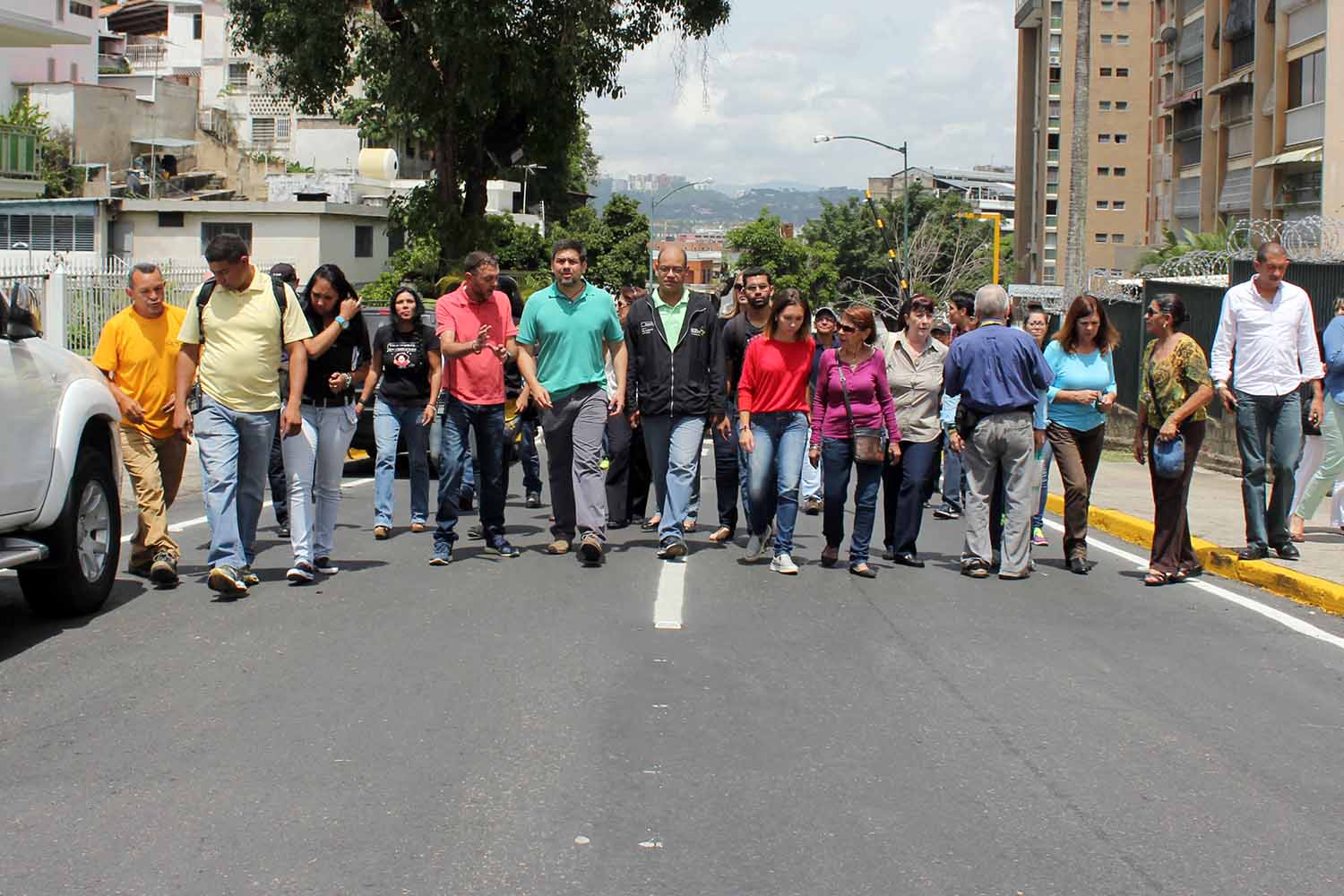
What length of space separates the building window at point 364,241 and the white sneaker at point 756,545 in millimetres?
34459

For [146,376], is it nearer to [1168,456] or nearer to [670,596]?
[670,596]

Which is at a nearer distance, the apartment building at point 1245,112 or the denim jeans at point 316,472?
the denim jeans at point 316,472

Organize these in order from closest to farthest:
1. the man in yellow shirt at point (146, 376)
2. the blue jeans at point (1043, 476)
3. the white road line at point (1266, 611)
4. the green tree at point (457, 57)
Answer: the white road line at point (1266, 611), the man in yellow shirt at point (146, 376), the blue jeans at point (1043, 476), the green tree at point (457, 57)

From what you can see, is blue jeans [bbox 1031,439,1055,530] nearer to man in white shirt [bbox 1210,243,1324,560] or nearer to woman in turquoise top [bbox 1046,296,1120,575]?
woman in turquoise top [bbox 1046,296,1120,575]

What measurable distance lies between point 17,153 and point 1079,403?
30.5m

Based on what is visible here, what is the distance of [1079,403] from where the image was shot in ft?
34.8

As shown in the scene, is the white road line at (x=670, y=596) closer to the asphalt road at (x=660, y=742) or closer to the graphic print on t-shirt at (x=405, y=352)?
the asphalt road at (x=660, y=742)

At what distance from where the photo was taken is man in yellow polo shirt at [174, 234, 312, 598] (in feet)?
28.4

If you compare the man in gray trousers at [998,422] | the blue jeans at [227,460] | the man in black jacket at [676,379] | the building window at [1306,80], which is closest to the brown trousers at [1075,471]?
the man in gray trousers at [998,422]

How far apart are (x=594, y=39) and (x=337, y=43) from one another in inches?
213

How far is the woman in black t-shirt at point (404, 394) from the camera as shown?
11453 mm

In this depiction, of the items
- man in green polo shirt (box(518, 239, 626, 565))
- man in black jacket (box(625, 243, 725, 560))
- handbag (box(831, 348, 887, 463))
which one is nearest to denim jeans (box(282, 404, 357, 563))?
man in green polo shirt (box(518, 239, 626, 565))

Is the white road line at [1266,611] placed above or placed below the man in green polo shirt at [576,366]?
below

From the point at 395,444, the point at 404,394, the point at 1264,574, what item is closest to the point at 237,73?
the point at 395,444
